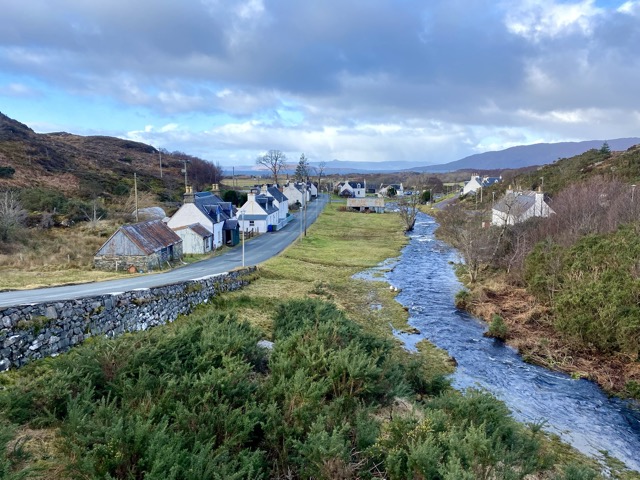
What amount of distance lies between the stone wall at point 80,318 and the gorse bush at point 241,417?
0.72m

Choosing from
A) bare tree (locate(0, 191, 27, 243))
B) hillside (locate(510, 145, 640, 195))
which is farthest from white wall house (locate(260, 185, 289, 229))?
hillside (locate(510, 145, 640, 195))

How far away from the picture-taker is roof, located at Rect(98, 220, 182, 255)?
32062 millimetres

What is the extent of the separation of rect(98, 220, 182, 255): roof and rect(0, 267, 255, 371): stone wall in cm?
1106

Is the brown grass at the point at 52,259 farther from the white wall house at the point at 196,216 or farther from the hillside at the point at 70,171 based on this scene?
the hillside at the point at 70,171

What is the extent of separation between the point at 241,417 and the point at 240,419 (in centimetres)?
4

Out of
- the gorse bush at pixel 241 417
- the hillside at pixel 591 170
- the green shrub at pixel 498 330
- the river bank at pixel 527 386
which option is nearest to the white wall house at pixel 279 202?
the river bank at pixel 527 386

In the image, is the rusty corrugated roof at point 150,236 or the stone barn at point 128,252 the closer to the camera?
the stone barn at point 128,252

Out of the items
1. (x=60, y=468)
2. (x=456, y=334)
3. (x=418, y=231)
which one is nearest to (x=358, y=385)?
(x=60, y=468)

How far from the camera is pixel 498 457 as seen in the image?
8516mm

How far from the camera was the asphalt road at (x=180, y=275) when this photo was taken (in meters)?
19.6

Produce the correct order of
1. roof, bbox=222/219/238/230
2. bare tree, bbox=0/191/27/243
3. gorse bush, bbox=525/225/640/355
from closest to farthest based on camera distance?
gorse bush, bbox=525/225/640/355 → bare tree, bbox=0/191/27/243 → roof, bbox=222/219/238/230

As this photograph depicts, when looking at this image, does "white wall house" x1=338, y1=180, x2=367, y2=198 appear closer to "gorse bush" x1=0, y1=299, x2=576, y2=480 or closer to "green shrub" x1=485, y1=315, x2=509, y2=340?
"green shrub" x1=485, y1=315, x2=509, y2=340

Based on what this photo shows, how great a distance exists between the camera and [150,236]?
34375 mm

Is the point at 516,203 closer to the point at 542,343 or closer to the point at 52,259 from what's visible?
the point at 542,343
